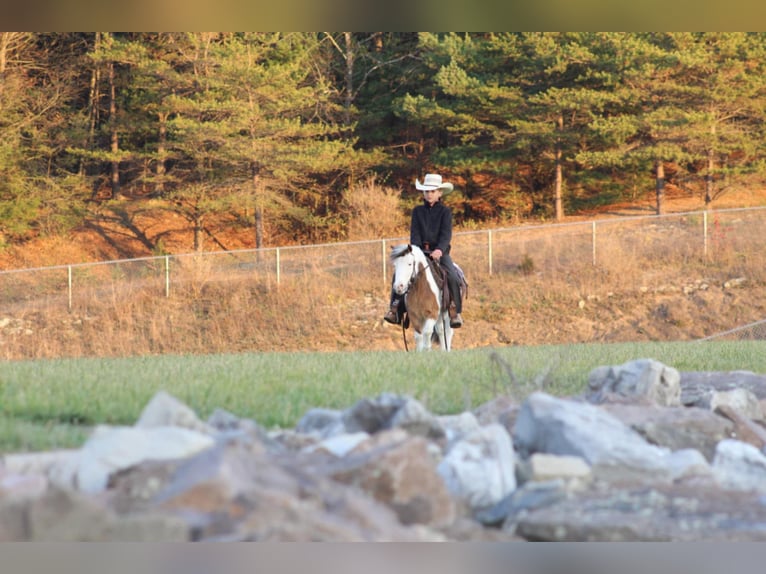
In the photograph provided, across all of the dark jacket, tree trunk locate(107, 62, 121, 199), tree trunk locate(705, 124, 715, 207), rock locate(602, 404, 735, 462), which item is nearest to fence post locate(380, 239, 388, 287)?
the dark jacket

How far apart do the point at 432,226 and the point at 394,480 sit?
10730 mm

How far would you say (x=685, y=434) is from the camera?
657cm

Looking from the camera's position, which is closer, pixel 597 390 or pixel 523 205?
pixel 597 390

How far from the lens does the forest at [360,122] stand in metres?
36.9

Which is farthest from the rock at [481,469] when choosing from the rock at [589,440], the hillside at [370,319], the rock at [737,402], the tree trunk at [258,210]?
the tree trunk at [258,210]

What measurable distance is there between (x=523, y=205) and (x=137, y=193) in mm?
17492

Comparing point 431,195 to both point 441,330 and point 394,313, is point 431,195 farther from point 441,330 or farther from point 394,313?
point 441,330

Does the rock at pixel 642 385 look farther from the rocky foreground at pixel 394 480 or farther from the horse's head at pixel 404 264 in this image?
the horse's head at pixel 404 264

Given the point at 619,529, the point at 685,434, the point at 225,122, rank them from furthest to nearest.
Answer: the point at 225,122 < the point at 685,434 < the point at 619,529

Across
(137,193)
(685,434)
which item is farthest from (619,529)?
(137,193)

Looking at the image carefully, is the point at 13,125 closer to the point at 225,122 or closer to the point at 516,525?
the point at 225,122

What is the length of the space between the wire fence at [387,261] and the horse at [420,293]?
1382 cm

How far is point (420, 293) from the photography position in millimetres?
15328
